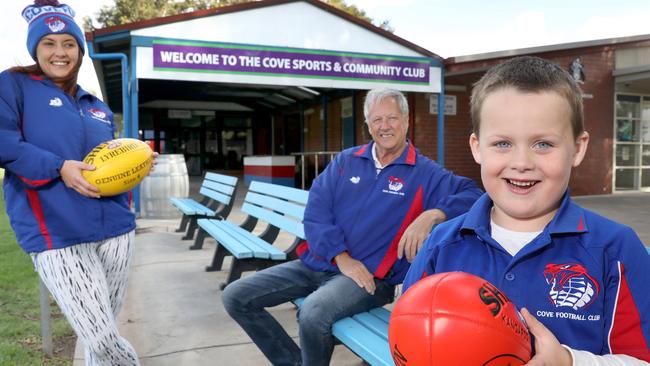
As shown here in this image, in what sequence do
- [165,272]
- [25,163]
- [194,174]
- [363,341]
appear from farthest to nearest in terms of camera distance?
1. [194,174]
2. [165,272]
3. [363,341]
4. [25,163]

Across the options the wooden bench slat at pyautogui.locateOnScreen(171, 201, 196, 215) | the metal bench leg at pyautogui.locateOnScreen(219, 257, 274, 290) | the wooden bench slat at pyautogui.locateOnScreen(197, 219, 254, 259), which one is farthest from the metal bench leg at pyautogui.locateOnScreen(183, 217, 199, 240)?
the metal bench leg at pyautogui.locateOnScreen(219, 257, 274, 290)

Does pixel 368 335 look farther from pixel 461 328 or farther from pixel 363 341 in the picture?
pixel 461 328

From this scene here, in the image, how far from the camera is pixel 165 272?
571 centimetres

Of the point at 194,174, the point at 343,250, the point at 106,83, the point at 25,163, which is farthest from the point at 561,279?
the point at 194,174

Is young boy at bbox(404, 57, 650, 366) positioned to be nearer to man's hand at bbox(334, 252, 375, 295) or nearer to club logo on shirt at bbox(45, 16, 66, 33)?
man's hand at bbox(334, 252, 375, 295)

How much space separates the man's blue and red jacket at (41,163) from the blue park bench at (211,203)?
14.9 feet

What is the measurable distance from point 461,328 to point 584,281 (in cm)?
42

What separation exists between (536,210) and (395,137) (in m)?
1.62

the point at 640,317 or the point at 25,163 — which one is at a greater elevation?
the point at 25,163

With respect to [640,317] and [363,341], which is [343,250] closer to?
[363,341]

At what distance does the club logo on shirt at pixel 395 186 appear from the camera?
296cm

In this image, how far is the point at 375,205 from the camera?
116 inches

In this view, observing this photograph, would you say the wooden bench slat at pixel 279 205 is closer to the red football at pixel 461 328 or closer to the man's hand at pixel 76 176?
the man's hand at pixel 76 176

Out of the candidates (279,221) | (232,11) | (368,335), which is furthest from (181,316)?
(232,11)
